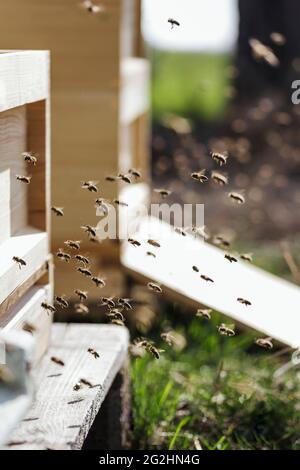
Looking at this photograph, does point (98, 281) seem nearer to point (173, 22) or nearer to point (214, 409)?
point (214, 409)

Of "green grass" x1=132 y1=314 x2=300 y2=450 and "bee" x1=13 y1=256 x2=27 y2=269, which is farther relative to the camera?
"green grass" x1=132 y1=314 x2=300 y2=450

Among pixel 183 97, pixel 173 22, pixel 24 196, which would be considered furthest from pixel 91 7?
pixel 183 97

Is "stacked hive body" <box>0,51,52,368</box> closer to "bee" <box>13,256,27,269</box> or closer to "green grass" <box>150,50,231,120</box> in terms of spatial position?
"bee" <box>13,256,27,269</box>

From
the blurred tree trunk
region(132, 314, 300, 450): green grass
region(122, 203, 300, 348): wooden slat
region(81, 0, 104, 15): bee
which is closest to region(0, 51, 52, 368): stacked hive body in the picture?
region(132, 314, 300, 450): green grass

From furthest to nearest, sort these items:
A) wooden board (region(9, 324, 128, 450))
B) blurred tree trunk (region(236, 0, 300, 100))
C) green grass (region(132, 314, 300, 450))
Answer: blurred tree trunk (region(236, 0, 300, 100))
green grass (region(132, 314, 300, 450))
wooden board (region(9, 324, 128, 450))

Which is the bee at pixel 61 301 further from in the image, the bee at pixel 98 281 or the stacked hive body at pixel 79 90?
the stacked hive body at pixel 79 90

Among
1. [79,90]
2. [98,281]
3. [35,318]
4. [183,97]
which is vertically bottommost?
[183,97]

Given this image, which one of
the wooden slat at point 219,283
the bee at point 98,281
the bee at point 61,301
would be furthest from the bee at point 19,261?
the wooden slat at point 219,283
